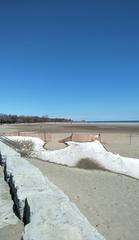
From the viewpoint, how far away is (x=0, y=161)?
7.31 metres

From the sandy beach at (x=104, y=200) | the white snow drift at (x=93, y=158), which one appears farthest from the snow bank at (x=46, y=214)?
the white snow drift at (x=93, y=158)

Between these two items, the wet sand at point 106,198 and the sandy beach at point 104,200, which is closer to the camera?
the sandy beach at point 104,200

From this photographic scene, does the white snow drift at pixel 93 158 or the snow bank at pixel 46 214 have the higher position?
the snow bank at pixel 46 214

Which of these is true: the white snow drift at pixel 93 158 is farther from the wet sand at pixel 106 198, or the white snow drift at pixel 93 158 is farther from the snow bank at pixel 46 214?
the snow bank at pixel 46 214

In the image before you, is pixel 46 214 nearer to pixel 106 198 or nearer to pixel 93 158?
pixel 106 198

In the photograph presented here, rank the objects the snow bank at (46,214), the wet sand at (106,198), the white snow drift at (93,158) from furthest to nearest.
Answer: the white snow drift at (93,158) < the wet sand at (106,198) < the snow bank at (46,214)

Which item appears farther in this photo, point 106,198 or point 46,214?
point 106,198

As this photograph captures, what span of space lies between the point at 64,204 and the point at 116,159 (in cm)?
1028

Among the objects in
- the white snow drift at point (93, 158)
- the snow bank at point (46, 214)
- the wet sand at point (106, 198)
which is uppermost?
the snow bank at point (46, 214)

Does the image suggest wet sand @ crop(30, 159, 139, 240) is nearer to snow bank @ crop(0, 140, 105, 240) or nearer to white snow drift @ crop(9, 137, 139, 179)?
white snow drift @ crop(9, 137, 139, 179)

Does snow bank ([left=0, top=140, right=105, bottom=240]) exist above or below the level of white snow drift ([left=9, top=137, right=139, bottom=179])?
above

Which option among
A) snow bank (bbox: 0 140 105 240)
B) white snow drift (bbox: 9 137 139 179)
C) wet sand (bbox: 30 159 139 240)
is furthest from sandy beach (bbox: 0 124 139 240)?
white snow drift (bbox: 9 137 139 179)

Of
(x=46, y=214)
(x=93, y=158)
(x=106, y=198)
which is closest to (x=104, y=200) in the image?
(x=106, y=198)

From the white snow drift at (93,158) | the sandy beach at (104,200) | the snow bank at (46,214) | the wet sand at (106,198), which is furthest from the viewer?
the white snow drift at (93,158)
